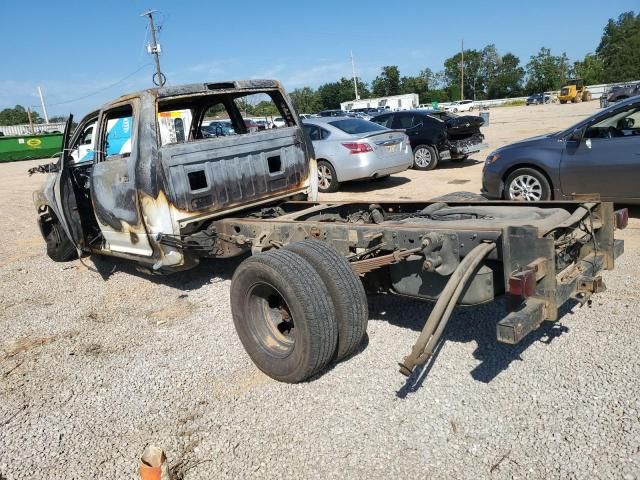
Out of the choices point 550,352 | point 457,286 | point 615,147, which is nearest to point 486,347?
point 550,352

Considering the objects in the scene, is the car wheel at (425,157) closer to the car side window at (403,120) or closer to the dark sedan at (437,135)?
the dark sedan at (437,135)

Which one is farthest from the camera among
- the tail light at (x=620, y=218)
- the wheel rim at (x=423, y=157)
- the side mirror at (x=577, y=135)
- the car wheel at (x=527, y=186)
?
the wheel rim at (x=423, y=157)

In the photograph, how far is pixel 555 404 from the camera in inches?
126

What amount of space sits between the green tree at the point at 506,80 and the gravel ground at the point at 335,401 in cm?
10606

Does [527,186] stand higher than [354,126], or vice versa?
[354,126]

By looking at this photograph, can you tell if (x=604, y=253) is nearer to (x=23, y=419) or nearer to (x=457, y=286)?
(x=457, y=286)

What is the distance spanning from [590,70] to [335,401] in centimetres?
10956

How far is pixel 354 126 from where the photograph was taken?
11.8 m

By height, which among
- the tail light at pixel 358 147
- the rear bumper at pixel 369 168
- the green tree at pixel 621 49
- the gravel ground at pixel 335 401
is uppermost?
the green tree at pixel 621 49

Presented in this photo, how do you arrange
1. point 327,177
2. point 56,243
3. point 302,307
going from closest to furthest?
point 302,307 < point 56,243 < point 327,177

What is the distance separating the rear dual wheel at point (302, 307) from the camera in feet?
11.1

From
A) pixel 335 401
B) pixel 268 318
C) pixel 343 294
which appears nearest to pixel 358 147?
pixel 268 318

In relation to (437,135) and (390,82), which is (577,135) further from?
(390,82)

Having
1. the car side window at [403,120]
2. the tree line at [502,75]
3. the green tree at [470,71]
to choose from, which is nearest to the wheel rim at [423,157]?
the car side window at [403,120]
